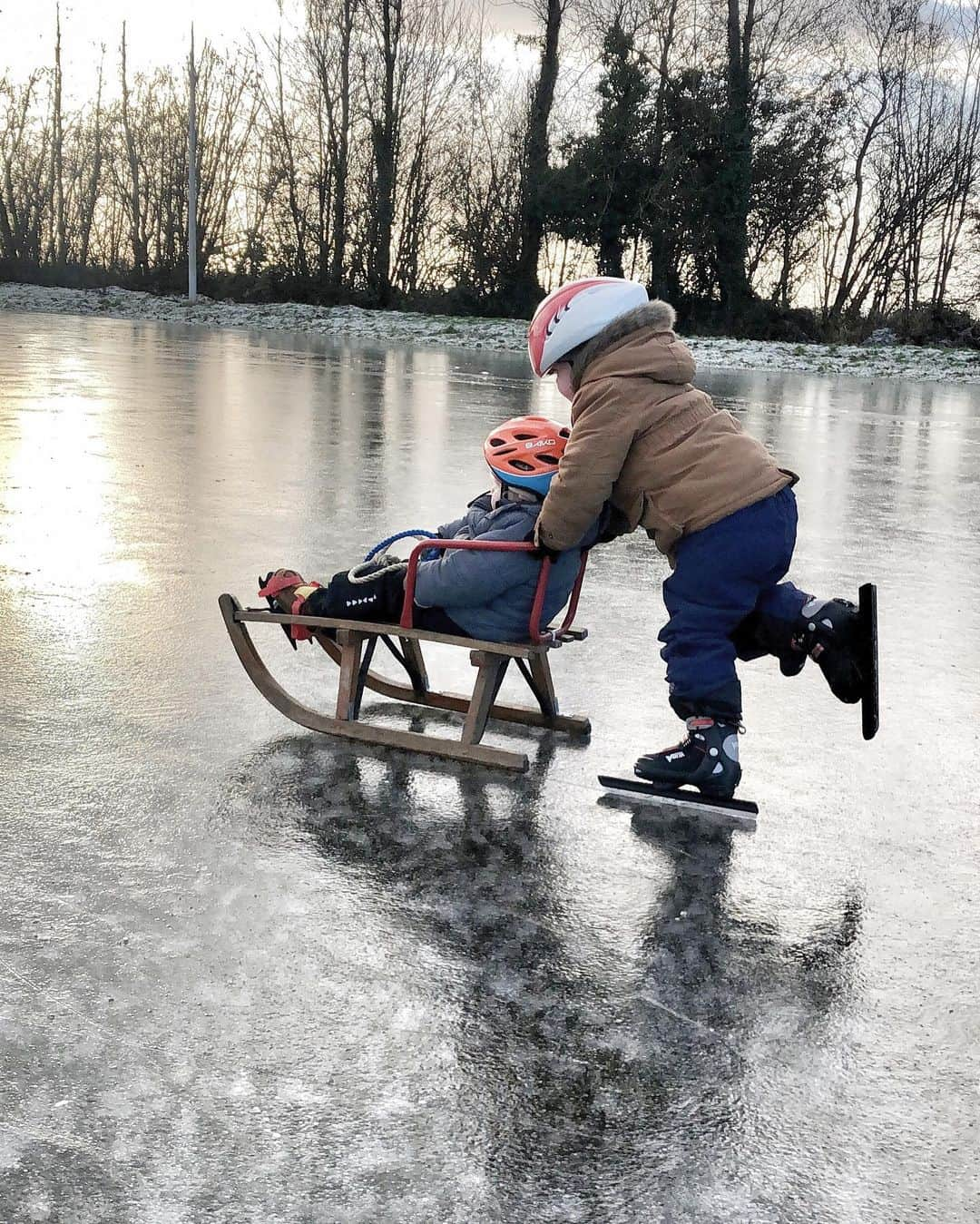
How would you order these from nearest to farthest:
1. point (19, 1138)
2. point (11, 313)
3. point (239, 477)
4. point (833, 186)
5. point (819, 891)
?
point (19, 1138), point (819, 891), point (239, 477), point (11, 313), point (833, 186)

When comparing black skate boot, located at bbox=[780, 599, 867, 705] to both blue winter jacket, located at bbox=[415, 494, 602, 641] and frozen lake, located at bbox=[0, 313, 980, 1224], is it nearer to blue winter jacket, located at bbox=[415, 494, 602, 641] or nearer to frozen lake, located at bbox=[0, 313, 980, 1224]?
frozen lake, located at bbox=[0, 313, 980, 1224]

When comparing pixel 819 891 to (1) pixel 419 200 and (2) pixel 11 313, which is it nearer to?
(2) pixel 11 313

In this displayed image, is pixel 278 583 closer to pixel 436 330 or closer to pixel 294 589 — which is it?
pixel 294 589

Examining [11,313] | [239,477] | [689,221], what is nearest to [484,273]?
[689,221]

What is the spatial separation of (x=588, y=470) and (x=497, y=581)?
0.43 m

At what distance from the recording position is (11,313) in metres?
30.5

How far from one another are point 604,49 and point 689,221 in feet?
15.6

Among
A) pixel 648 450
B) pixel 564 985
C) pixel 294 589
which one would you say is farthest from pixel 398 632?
pixel 564 985

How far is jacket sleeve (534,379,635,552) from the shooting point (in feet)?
11.7

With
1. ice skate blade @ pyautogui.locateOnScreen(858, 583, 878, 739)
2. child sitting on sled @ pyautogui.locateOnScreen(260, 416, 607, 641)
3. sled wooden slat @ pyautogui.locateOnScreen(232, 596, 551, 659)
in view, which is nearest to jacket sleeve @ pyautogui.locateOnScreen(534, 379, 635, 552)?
child sitting on sled @ pyautogui.locateOnScreen(260, 416, 607, 641)

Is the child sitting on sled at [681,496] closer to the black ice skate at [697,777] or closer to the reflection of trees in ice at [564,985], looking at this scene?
the black ice skate at [697,777]

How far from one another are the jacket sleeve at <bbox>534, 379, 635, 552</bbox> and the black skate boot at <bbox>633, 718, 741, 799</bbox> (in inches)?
23.6

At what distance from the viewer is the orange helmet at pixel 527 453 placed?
383 cm

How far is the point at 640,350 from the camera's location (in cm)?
364
